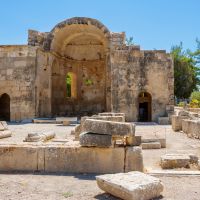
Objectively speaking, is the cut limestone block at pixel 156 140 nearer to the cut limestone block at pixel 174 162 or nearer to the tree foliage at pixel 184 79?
the cut limestone block at pixel 174 162

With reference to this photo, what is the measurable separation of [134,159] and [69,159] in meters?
1.29

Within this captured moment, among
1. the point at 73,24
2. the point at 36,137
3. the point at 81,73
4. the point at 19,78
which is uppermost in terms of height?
the point at 73,24

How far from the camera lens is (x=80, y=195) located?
456 centimetres

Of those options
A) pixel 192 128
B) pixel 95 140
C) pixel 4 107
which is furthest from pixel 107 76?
pixel 95 140

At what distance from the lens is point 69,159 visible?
5941mm

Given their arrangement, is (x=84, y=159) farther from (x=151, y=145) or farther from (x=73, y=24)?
(x=73, y=24)

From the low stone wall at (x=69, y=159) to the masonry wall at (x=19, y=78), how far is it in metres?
12.3

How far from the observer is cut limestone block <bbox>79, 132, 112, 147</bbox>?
5715mm

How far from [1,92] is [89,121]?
13852 millimetres

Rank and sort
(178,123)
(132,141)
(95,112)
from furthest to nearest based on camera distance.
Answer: (95,112)
(178,123)
(132,141)

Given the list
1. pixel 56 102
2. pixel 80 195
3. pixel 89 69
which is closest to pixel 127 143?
pixel 80 195

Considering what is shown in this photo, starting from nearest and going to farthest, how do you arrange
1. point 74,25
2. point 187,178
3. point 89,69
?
point 187,178
point 74,25
point 89,69

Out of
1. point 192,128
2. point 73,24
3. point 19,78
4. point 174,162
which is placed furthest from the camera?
point 73,24

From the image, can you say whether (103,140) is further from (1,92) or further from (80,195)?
(1,92)
